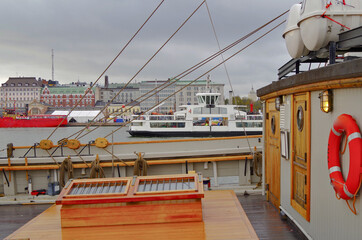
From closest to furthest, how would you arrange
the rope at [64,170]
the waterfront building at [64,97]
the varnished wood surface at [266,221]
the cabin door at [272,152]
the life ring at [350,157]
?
the life ring at [350,157] → the varnished wood surface at [266,221] → the cabin door at [272,152] → the rope at [64,170] → the waterfront building at [64,97]

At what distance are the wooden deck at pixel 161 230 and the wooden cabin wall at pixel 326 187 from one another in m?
0.90

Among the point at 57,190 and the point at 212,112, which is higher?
the point at 212,112

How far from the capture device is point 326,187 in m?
3.80

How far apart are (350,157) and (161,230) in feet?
6.80

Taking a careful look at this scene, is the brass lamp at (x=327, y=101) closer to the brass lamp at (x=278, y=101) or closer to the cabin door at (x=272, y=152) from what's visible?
the brass lamp at (x=278, y=101)

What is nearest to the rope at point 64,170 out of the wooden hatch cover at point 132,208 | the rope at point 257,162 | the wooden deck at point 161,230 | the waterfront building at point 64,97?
the wooden deck at point 161,230

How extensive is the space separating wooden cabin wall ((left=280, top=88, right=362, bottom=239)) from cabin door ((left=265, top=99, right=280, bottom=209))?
4.13 feet

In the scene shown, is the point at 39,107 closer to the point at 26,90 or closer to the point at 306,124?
→ the point at 26,90

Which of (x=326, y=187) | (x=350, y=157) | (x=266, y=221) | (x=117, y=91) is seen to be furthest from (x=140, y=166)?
(x=117, y=91)

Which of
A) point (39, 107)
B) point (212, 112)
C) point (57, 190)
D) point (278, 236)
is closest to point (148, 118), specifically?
point (212, 112)

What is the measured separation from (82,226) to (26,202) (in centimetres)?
375

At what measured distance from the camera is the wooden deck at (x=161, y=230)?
3500 millimetres

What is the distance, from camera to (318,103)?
4.02 m

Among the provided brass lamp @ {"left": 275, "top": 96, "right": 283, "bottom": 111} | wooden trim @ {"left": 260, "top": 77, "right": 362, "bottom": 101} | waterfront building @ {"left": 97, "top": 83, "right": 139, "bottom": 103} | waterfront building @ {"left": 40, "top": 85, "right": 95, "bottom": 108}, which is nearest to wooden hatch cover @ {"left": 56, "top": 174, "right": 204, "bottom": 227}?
wooden trim @ {"left": 260, "top": 77, "right": 362, "bottom": 101}
